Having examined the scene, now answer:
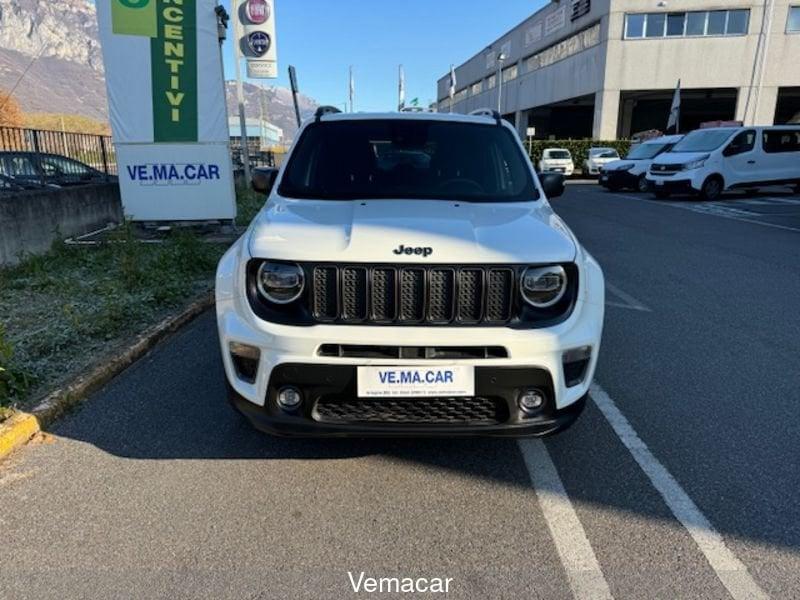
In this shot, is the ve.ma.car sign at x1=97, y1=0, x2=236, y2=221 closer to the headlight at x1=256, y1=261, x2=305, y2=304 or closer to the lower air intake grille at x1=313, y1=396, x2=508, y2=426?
the headlight at x1=256, y1=261, x2=305, y2=304

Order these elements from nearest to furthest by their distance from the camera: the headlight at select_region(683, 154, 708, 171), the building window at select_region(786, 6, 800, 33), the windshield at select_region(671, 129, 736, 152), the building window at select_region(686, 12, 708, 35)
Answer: the headlight at select_region(683, 154, 708, 171)
the windshield at select_region(671, 129, 736, 152)
the building window at select_region(786, 6, 800, 33)
the building window at select_region(686, 12, 708, 35)

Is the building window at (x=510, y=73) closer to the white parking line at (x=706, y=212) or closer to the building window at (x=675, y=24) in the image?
the building window at (x=675, y=24)

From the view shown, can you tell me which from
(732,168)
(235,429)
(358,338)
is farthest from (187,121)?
(732,168)

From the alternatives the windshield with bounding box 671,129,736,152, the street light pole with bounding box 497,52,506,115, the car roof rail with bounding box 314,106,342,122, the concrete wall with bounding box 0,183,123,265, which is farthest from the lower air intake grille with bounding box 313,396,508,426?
the street light pole with bounding box 497,52,506,115

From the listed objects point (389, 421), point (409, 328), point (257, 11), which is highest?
point (257, 11)

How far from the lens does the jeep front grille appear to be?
2.81 m

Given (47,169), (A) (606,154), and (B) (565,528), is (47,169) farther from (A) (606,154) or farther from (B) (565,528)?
(A) (606,154)

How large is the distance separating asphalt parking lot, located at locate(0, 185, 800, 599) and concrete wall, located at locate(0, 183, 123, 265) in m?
4.41

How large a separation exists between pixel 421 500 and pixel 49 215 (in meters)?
7.95

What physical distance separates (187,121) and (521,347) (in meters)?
8.27

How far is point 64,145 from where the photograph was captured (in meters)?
9.90

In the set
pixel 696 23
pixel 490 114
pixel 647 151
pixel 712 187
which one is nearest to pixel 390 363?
pixel 490 114

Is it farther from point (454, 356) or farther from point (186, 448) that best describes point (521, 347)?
point (186, 448)

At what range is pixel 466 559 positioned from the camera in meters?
2.58
